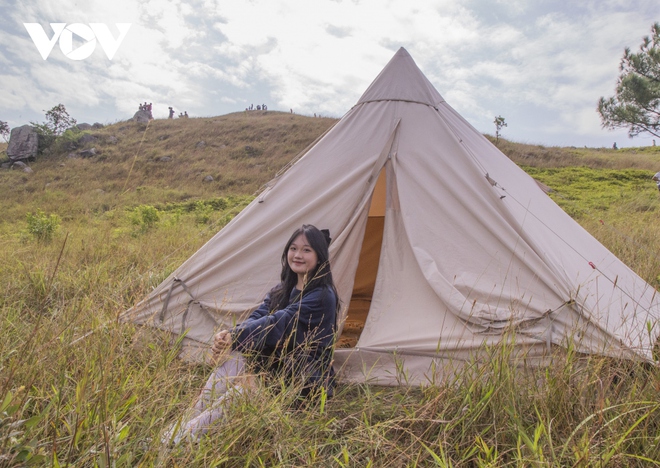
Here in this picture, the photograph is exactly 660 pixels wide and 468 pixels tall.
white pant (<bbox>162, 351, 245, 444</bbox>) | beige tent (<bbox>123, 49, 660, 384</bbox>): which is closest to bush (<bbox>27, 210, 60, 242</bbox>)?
beige tent (<bbox>123, 49, 660, 384</bbox>)

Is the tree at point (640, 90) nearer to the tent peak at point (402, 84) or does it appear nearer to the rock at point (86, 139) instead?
the tent peak at point (402, 84)

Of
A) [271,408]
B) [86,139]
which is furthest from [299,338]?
[86,139]

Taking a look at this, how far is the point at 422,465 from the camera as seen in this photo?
1775mm

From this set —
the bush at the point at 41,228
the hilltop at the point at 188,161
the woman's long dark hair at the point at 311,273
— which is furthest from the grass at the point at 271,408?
the hilltop at the point at 188,161

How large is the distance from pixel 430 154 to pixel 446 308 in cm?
117

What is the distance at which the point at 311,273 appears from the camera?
2.52m

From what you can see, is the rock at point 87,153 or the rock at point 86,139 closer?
the rock at point 87,153

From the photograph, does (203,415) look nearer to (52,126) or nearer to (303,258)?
(303,258)

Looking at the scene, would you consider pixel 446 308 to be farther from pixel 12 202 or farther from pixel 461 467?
pixel 12 202

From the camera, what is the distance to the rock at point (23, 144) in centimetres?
2030

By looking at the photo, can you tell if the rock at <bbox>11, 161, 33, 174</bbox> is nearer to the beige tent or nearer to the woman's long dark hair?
the beige tent

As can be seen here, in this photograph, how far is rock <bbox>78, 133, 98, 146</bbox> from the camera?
2239cm

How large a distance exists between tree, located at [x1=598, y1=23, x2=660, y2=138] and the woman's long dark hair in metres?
17.6

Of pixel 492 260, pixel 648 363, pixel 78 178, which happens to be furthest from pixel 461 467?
pixel 78 178
